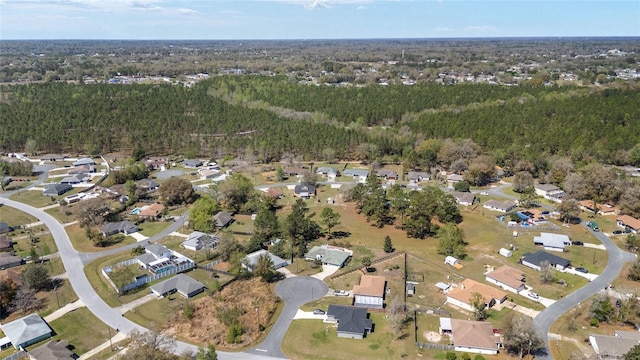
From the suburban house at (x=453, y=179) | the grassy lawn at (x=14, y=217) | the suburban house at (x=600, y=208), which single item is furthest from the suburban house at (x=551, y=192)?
the grassy lawn at (x=14, y=217)

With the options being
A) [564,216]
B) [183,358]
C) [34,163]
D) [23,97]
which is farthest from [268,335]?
[23,97]

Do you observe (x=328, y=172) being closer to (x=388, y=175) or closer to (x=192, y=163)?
(x=388, y=175)

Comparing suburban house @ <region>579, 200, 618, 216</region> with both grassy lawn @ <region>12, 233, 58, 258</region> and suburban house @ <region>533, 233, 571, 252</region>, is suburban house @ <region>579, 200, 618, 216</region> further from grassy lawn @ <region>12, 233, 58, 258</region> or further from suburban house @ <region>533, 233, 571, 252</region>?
grassy lawn @ <region>12, 233, 58, 258</region>

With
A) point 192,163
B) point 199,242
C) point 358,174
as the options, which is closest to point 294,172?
point 358,174

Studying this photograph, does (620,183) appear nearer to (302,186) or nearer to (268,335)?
(302,186)

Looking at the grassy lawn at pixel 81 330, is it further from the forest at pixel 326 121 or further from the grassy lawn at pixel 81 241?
the forest at pixel 326 121
